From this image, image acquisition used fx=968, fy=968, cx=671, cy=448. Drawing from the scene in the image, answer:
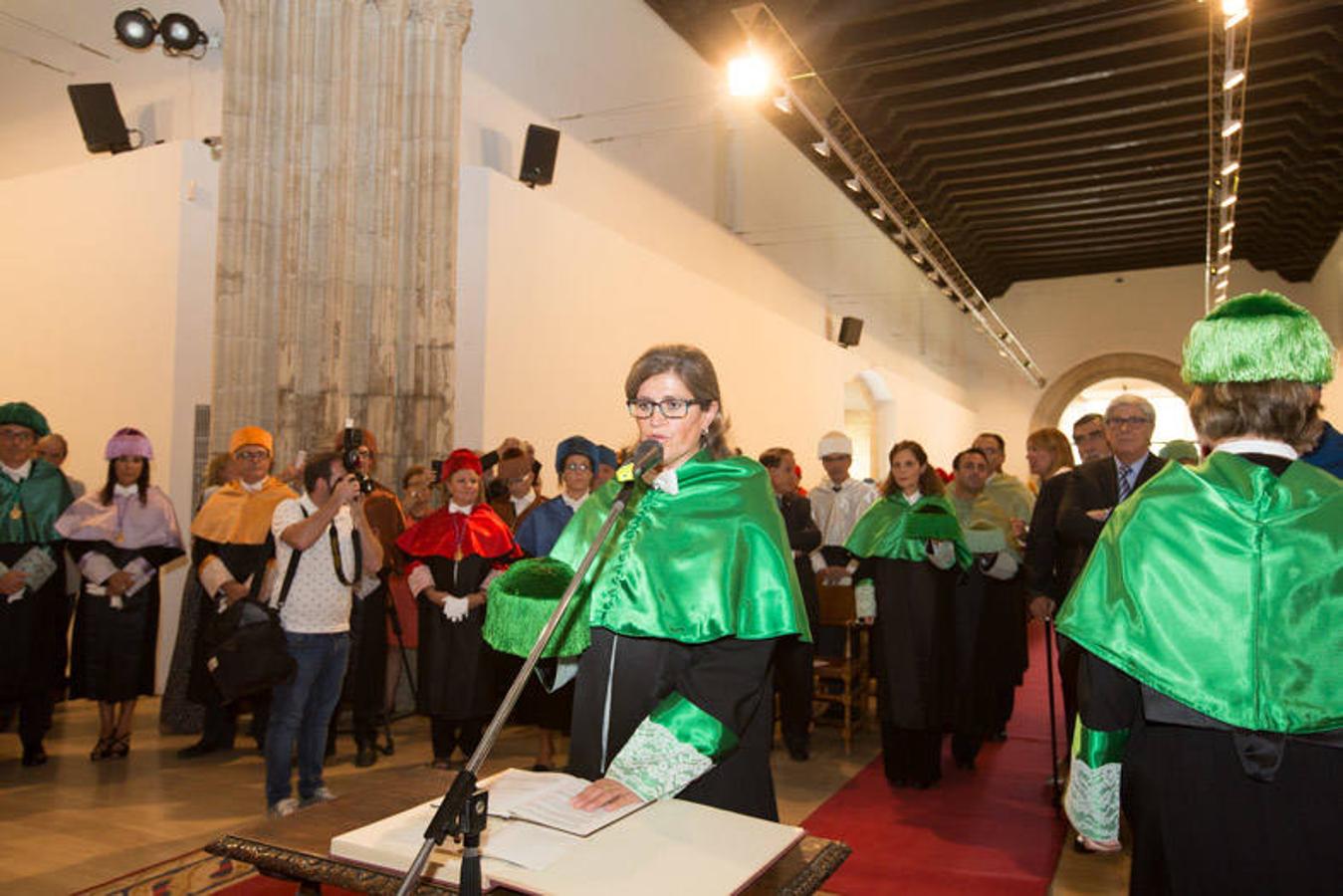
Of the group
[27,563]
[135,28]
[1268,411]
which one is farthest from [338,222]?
[1268,411]

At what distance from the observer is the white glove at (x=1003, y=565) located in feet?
17.1

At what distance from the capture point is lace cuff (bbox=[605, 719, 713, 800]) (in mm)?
1635

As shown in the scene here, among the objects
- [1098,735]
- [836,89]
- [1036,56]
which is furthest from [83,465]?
[1036,56]

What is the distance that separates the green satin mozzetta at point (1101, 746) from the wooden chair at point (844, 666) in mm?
3825

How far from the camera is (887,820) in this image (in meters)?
4.31

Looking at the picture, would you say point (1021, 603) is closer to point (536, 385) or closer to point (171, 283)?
point (536, 385)

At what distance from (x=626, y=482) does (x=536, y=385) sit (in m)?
5.69

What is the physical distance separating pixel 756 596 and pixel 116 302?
246 inches

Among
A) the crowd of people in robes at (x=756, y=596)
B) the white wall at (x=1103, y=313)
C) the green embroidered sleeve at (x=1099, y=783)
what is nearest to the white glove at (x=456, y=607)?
the crowd of people in robes at (x=756, y=596)

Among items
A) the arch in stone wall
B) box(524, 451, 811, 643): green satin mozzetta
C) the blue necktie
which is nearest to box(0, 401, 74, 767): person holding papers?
box(524, 451, 811, 643): green satin mozzetta

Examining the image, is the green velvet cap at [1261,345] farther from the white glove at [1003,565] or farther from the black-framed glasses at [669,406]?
the white glove at [1003,565]

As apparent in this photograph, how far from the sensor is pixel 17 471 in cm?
469

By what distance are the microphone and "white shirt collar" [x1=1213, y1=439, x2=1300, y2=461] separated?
970 millimetres

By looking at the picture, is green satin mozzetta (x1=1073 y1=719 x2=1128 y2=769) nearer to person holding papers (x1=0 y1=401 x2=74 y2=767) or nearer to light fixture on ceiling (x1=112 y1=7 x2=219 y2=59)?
person holding papers (x1=0 y1=401 x2=74 y2=767)
